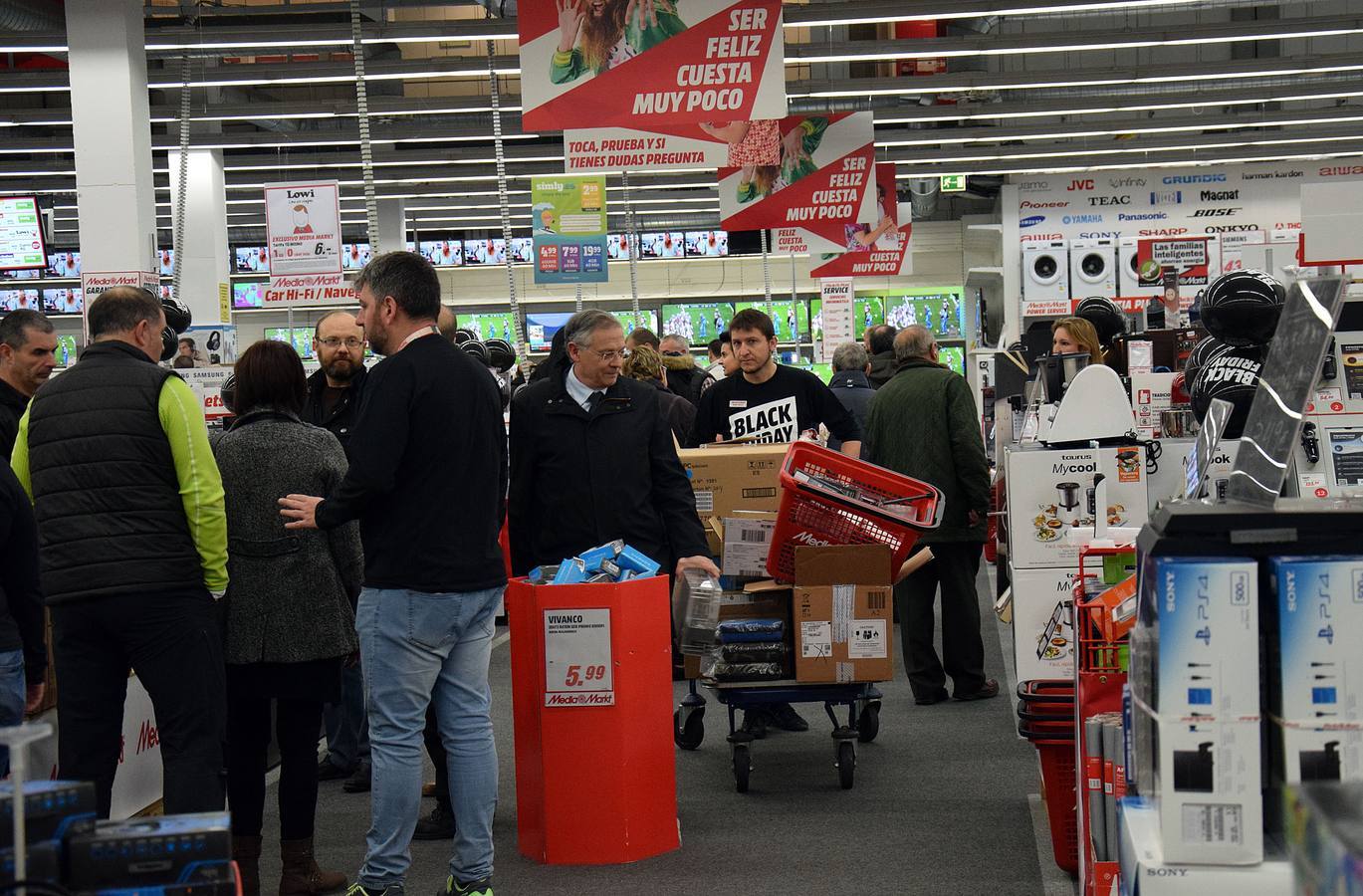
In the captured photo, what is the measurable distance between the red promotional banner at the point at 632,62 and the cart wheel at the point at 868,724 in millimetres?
3348

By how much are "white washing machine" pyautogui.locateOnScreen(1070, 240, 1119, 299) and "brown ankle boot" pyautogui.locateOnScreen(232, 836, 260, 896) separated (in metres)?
17.6

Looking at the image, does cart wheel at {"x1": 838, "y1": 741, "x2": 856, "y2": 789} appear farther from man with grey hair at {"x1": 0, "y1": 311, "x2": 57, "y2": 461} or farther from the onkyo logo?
the onkyo logo

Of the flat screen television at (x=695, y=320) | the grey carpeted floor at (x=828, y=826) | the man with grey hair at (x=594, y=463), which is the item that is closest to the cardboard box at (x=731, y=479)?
the grey carpeted floor at (x=828, y=826)

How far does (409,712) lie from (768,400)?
3.11 m

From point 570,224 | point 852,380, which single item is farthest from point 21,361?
point 570,224

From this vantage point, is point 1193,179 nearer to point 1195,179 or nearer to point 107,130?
point 1195,179

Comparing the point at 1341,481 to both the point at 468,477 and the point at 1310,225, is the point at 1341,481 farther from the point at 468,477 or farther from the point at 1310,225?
the point at 468,477

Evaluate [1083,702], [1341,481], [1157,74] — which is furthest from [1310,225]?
[1157,74]

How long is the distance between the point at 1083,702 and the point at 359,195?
1963 cm

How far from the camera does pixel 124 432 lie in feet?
11.9

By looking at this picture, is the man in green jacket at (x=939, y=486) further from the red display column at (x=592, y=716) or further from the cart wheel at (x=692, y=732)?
the red display column at (x=592, y=716)

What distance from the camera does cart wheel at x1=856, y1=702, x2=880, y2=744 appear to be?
5.90 metres

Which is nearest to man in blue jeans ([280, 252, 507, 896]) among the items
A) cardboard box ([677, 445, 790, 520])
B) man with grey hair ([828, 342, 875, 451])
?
cardboard box ([677, 445, 790, 520])

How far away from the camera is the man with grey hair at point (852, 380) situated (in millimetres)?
9375
